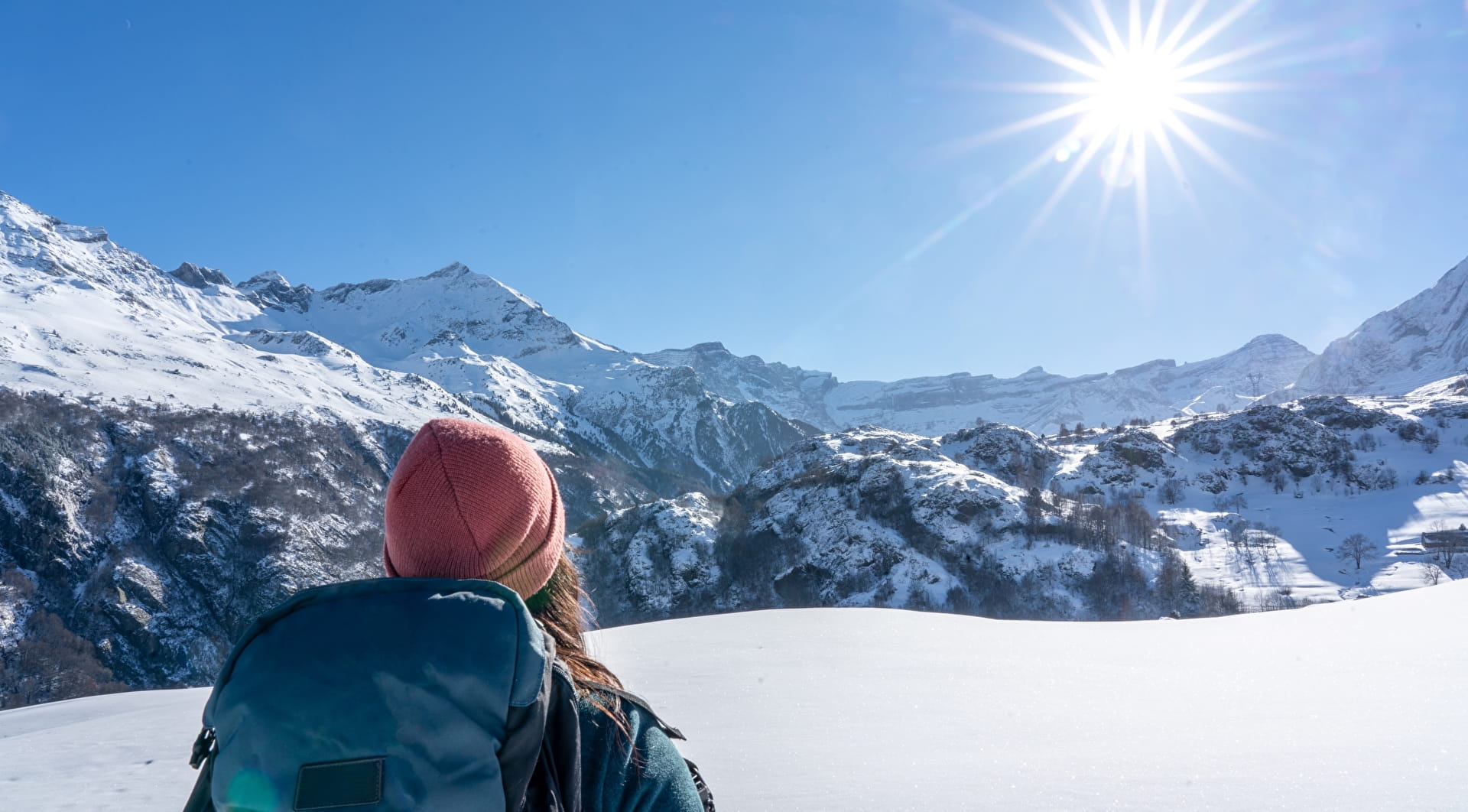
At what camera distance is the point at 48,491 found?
Result: 10394 cm

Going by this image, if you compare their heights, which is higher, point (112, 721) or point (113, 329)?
point (113, 329)

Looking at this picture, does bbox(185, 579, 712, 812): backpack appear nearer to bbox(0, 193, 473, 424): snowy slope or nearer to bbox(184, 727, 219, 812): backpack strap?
bbox(184, 727, 219, 812): backpack strap

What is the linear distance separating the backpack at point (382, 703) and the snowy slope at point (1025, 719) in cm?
374

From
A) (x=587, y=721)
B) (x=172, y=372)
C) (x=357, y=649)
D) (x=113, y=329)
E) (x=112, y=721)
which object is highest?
(x=113, y=329)

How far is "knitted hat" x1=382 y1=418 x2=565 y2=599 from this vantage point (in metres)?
1.51

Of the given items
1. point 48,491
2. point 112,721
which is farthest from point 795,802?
point 48,491

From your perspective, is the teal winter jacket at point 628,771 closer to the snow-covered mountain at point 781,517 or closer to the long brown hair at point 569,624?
the long brown hair at point 569,624

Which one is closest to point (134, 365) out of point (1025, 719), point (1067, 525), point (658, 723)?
point (1067, 525)

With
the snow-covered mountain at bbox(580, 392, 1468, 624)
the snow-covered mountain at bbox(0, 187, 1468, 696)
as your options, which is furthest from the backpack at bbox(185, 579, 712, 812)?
the snow-covered mountain at bbox(0, 187, 1468, 696)

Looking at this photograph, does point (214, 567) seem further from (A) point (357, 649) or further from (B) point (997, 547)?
(A) point (357, 649)

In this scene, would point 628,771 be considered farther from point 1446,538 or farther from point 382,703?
point 1446,538

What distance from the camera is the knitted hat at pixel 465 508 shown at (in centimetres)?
151

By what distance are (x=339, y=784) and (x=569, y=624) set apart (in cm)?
69

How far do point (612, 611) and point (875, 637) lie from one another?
7237cm
